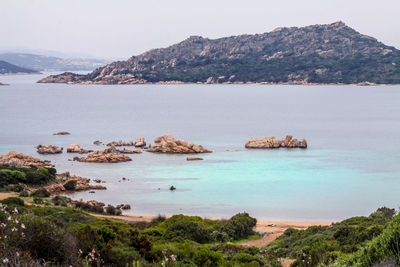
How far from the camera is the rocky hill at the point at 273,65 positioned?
163 metres

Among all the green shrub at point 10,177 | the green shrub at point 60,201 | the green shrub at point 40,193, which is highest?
the green shrub at point 10,177

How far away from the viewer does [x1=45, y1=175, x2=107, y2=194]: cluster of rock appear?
90.3ft

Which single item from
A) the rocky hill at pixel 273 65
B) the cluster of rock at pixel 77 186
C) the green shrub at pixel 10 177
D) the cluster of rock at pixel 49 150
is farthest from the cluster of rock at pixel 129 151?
the rocky hill at pixel 273 65

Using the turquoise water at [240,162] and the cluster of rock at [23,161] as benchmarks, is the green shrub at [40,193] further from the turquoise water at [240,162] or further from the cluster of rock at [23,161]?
the cluster of rock at [23,161]

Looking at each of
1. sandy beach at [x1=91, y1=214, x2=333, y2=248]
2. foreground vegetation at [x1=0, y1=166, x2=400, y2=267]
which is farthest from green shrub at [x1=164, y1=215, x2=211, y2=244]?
sandy beach at [x1=91, y1=214, x2=333, y2=248]

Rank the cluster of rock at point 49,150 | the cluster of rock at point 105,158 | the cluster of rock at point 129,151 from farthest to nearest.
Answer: the cluster of rock at point 129,151, the cluster of rock at point 49,150, the cluster of rock at point 105,158

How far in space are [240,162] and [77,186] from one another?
14494 millimetres

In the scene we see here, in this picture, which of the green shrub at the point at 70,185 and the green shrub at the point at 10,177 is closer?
the green shrub at the point at 10,177

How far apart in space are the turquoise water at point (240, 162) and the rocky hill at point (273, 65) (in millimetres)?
78747

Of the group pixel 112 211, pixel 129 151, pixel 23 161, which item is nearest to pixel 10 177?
pixel 112 211

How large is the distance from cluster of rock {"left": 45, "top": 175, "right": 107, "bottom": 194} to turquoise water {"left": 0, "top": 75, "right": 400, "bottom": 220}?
3.77 feet

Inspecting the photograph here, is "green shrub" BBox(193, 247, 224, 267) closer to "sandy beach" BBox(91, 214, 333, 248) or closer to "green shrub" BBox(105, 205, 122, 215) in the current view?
"sandy beach" BBox(91, 214, 333, 248)

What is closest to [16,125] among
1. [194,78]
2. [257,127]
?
[257,127]

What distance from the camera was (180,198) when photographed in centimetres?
2748
